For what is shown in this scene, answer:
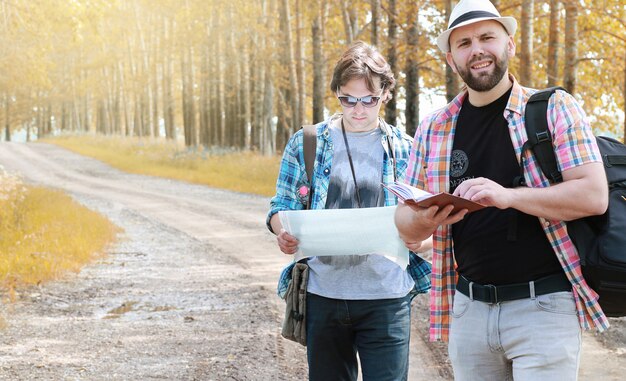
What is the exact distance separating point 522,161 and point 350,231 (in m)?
0.83

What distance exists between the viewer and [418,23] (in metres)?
19.3

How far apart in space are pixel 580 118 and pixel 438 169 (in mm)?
583

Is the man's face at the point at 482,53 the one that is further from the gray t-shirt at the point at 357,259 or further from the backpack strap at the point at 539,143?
the gray t-shirt at the point at 357,259

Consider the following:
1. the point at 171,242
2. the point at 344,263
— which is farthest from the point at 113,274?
the point at 344,263

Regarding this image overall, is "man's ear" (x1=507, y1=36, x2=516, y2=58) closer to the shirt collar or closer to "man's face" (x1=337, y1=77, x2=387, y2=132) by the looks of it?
the shirt collar

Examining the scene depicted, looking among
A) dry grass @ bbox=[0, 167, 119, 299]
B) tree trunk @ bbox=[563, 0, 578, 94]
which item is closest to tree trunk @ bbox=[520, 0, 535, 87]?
tree trunk @ bbox=[563, 0, 578, 94]

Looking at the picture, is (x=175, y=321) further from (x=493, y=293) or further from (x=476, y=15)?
(x=476, y=15)

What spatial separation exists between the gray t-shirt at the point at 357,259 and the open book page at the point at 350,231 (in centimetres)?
6

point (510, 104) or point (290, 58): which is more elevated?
point (290, 58)

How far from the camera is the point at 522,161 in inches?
119


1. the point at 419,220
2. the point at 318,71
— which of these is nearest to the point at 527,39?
the point at 318,71

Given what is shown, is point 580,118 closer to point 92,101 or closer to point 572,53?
point 572,53

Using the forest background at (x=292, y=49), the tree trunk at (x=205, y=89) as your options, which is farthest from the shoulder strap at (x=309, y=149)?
the tree trunk at (x=205, y=89)

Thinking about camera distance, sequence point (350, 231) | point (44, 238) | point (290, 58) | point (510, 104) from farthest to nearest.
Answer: point (290, 58)
point (44, 238)
point (350, 231)
point (510, 104)
